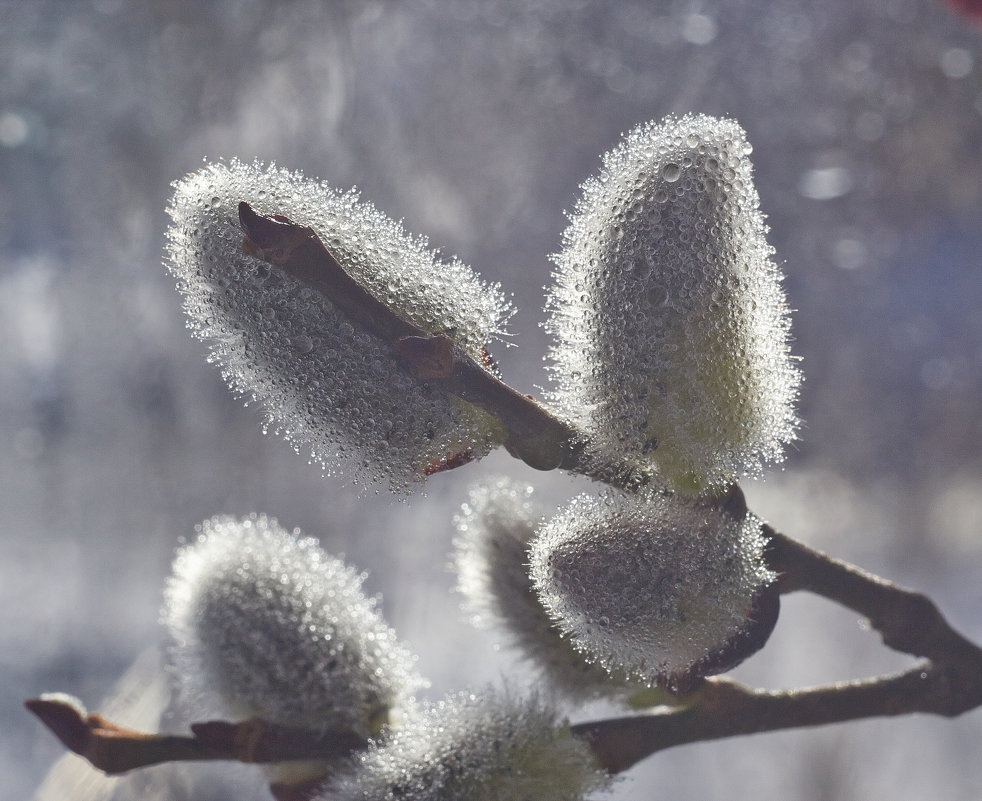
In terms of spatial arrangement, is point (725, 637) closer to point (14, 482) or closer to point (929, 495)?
point (929, 495)

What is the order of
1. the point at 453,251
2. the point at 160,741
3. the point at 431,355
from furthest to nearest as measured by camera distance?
the point at 453,251 < the point at 160,741 < the point at 431,355

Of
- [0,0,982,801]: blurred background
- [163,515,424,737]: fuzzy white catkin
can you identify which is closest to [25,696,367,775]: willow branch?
[163,515,424,737]: fuzzy white catkin

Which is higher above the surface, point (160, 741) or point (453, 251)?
point (453, 251)

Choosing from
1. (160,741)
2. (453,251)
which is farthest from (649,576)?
(453,251)

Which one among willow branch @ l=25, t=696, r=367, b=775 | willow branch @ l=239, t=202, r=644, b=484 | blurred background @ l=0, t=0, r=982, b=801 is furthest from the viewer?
blurred background @ l=0, t=0, r=982, b=801

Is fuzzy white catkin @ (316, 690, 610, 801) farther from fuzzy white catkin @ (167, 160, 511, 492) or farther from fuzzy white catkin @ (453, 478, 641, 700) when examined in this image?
fuzzy white catkin @ (167, 160, 511, 492)

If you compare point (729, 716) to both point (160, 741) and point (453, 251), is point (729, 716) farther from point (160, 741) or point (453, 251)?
point (453, 251)
